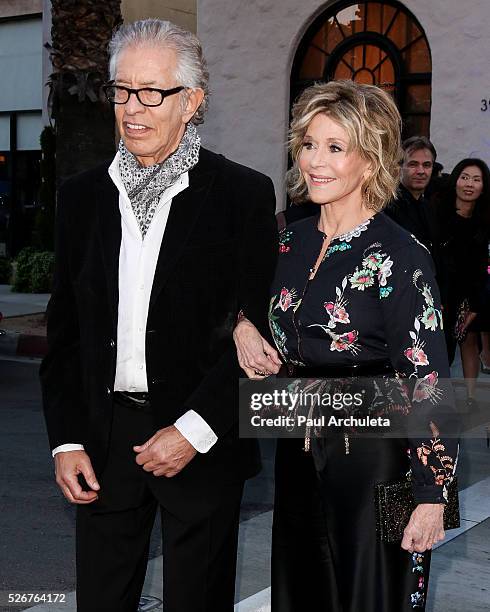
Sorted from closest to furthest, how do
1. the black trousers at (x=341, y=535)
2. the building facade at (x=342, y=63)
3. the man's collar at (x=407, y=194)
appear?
1. the black trousers at (x=341, y=535)
2. the man's collar at (x=407, y=194)
3. the building facade at (x=342, y=63)

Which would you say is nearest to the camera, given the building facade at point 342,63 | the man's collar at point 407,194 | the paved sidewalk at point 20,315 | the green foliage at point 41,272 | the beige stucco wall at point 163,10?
the man's collar at point 407,194

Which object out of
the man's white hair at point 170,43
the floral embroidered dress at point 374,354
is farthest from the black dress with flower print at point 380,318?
the man's white hair at point 170,43

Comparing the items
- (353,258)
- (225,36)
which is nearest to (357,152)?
(353,258)

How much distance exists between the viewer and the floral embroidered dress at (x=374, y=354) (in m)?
2.96

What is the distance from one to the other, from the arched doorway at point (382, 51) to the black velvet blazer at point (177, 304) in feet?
40.8

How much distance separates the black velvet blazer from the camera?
2846 millimetres

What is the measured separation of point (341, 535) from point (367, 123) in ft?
3.95

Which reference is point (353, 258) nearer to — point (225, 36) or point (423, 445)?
point (423, 445)

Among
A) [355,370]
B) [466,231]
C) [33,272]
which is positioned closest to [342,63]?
[33,272]

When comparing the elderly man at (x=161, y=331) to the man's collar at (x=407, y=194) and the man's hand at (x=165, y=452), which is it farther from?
the man's collar at (x=407, y=194)

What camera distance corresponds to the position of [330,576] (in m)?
3.16

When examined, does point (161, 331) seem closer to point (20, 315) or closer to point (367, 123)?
point (367, 123)

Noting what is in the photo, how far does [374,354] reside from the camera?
10.0 feet

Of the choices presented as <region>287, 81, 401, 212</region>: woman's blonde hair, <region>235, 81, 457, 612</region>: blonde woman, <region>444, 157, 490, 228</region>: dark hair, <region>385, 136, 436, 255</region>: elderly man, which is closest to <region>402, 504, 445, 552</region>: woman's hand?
<region>235, 81, 457, 612</region>: blonde woman
